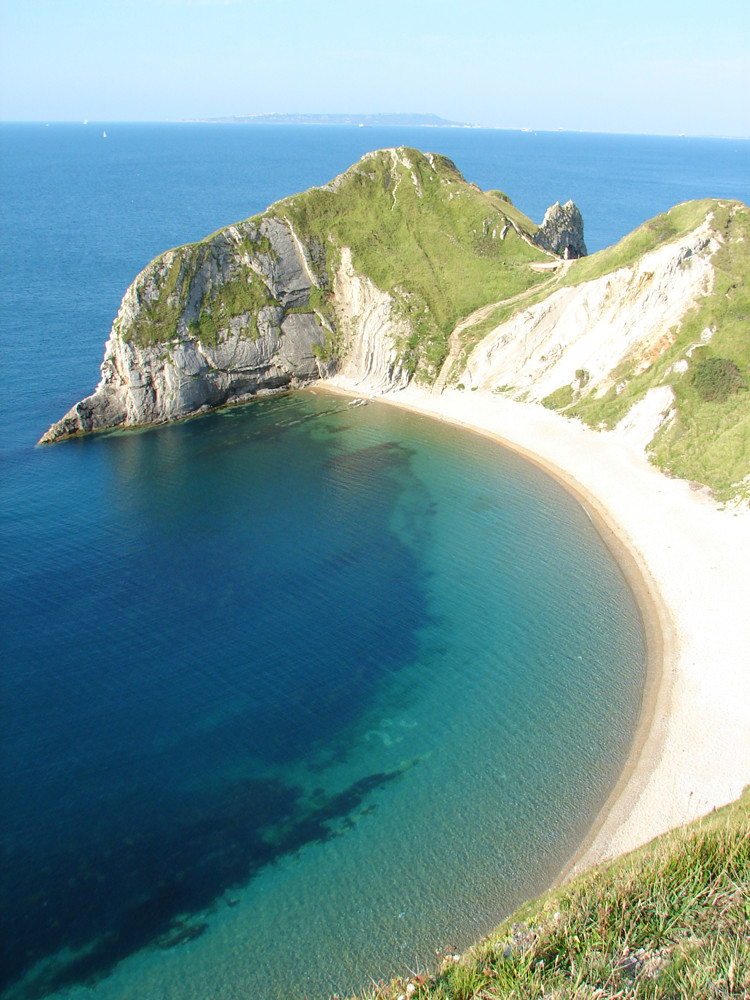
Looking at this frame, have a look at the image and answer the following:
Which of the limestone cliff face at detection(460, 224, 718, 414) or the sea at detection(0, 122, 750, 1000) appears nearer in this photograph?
the sea at detection(0, 122, 750, 1000)

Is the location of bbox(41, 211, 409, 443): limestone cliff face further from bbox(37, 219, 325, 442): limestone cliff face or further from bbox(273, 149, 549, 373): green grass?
bbox(273, 149, 549, 373): green grass

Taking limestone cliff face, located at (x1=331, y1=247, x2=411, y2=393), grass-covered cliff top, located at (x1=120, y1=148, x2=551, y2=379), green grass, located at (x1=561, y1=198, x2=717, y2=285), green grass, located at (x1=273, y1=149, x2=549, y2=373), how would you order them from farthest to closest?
green grass, located at (x1=273, y1=149, x2=549, y2=373) → limestone cliff face, located at (x1=331, y1=247, x2=411, y2=393) → grass-covered cliff top, located at (x1=120, y1=148, x2=551, y2=379) → green grass, located at (x1=561, y1=198, x2=717, y2=285)

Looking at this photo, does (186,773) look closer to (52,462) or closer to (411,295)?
(52,462)

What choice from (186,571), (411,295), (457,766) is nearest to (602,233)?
(411,295)

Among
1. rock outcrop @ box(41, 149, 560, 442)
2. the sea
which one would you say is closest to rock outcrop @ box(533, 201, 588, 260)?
rock outcrop @ box(41, 149, 560, 442)

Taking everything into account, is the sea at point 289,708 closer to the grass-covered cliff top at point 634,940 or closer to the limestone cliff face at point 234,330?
the grass-covered cliff top at point 634,940

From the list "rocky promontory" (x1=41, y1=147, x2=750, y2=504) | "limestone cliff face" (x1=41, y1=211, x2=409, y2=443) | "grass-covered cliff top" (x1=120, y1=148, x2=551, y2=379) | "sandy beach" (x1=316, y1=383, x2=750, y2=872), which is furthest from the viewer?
"grass-covered cliff top" (x1=120, y1=148, x2=551, y2=379)

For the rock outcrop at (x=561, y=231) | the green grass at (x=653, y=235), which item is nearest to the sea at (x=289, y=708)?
the green grass at (x=653, y=235)

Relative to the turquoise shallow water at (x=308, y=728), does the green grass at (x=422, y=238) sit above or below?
above
